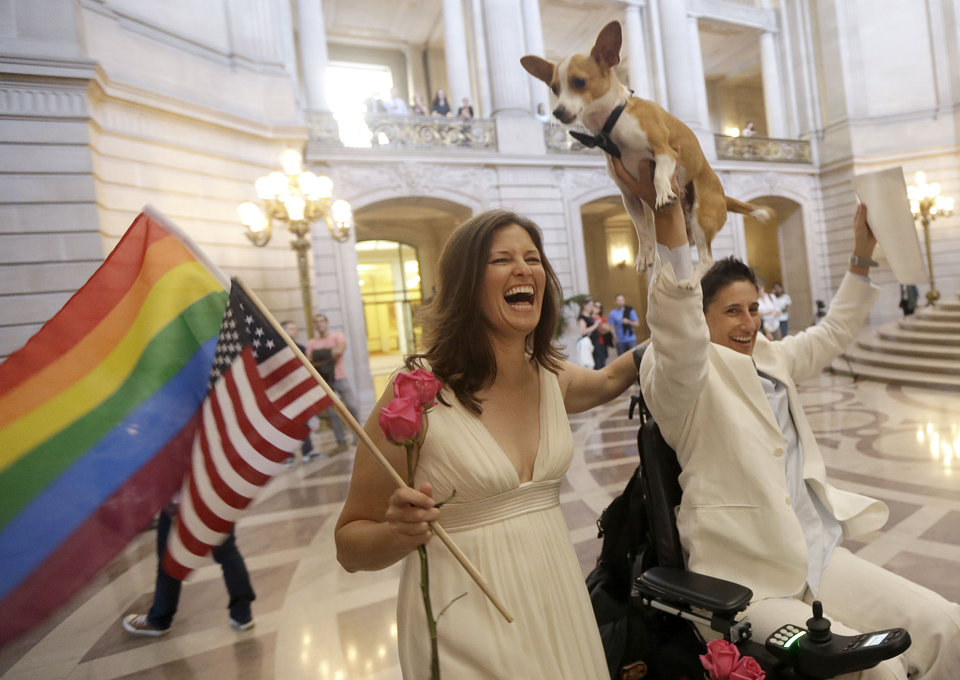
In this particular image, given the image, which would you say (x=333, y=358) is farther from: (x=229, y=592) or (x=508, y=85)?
(x=508, y=85)

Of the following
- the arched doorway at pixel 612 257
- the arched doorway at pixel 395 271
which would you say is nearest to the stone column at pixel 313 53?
the arched doorway at pixel 395 271

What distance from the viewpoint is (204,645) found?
277cm

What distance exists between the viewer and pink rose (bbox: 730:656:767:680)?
0.88 meters

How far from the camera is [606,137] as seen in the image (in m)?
1.23

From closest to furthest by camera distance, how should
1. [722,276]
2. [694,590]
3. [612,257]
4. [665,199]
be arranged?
[665,199] → [694,590] → [722,276] → [612,257]

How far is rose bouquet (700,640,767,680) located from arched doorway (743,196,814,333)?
1735 cm

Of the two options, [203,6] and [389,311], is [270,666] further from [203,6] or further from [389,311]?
[389,311]

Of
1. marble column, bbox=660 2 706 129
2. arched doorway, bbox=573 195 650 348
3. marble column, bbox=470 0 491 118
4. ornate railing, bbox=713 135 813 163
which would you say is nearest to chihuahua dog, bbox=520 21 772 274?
marble column, bbox=470 0 491 118

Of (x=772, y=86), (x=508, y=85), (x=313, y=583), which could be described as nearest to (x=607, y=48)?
(x=313, y=583)

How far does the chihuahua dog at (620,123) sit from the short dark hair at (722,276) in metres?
0.54

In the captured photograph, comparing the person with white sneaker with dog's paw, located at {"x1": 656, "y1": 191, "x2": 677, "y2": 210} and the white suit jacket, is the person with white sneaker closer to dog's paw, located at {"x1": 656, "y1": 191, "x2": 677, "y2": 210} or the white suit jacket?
the white suit jacket

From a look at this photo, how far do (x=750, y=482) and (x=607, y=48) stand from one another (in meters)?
1.18

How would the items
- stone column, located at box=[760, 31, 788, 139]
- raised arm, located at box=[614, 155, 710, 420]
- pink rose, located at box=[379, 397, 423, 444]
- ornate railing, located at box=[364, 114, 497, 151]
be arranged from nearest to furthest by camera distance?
pink rose, located at box=[379, 397, 423, 444], raised arm, located at box=[614, 155, 710, 420], ornate railing, located at box=[364, 114, 497, 151], stone column, located at box=[760, 31, 788, 139]

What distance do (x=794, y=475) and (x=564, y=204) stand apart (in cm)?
1150
